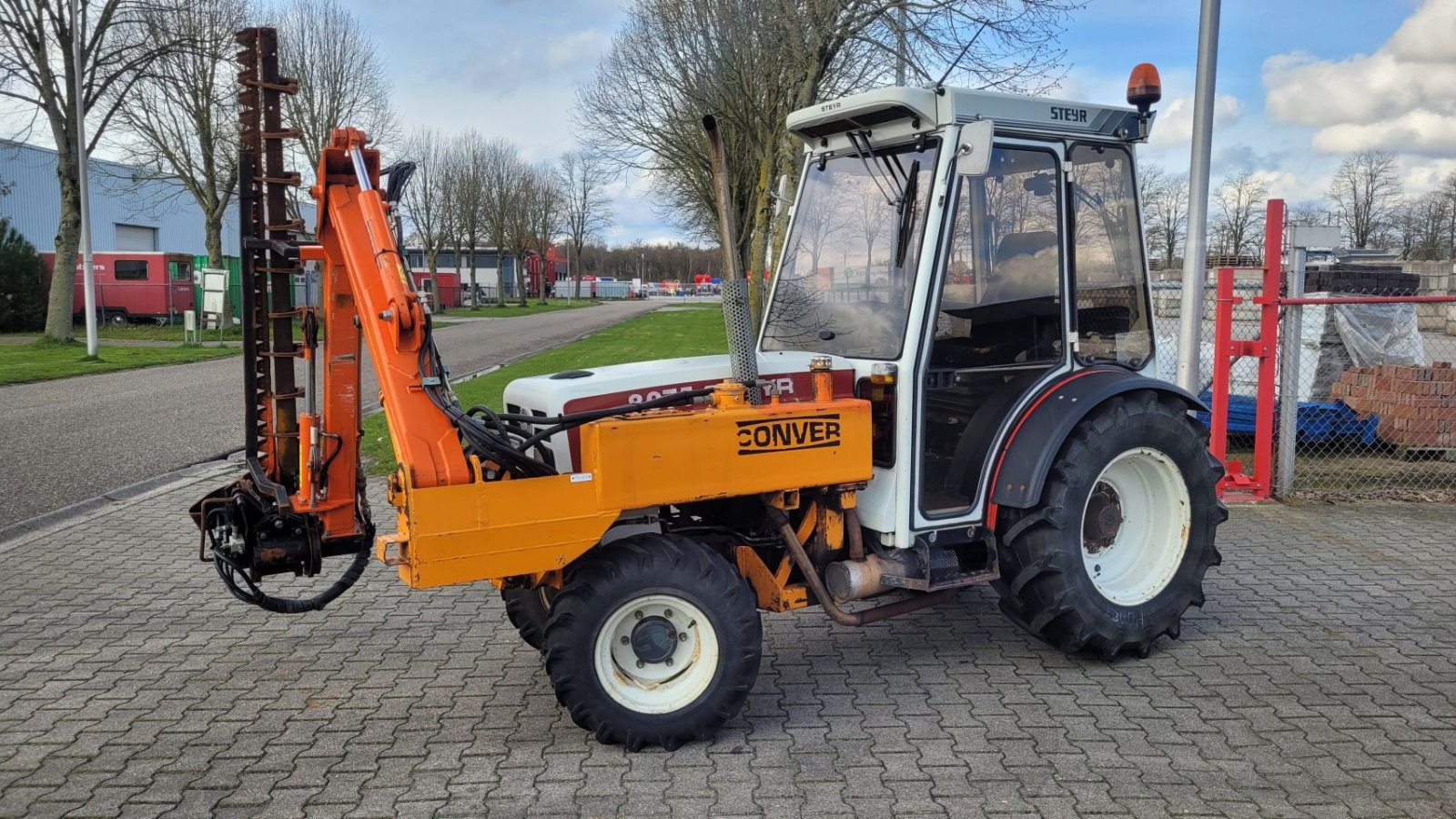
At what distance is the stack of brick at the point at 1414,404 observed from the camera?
9.11 m

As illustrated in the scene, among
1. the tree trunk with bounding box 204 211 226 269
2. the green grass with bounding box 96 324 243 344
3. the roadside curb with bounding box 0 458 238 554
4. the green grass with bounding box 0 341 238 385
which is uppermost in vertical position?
the tree trunk with bounding box 204 211 226 269

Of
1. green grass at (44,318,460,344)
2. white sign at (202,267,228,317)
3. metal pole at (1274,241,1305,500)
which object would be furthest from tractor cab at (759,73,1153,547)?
white sign at (202,267,228,317)

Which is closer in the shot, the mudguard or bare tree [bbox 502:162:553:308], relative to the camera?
the mudguard

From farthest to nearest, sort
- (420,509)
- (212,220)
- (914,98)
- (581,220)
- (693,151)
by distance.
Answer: (581,220) → (212,220) → (693,151) → (914,98) → (420,509)

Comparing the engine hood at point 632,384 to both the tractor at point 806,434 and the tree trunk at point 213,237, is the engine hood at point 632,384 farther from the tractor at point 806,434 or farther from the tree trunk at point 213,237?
the tree trunk at point 213,237

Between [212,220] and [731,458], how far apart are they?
1083 inches

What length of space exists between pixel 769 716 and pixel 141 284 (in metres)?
32.7

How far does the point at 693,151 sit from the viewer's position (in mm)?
23344

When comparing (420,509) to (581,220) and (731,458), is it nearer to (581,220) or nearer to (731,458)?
(731,458)

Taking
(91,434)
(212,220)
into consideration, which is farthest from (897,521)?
(212,220)

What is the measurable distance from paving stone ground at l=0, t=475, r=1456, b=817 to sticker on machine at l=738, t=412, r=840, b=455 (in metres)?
1.09

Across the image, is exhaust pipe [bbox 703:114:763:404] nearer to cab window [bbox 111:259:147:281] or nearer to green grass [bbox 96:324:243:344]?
green grass [bbox 96:324:243:344]

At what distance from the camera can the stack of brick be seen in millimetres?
9109

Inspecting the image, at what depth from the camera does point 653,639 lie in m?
3.85
